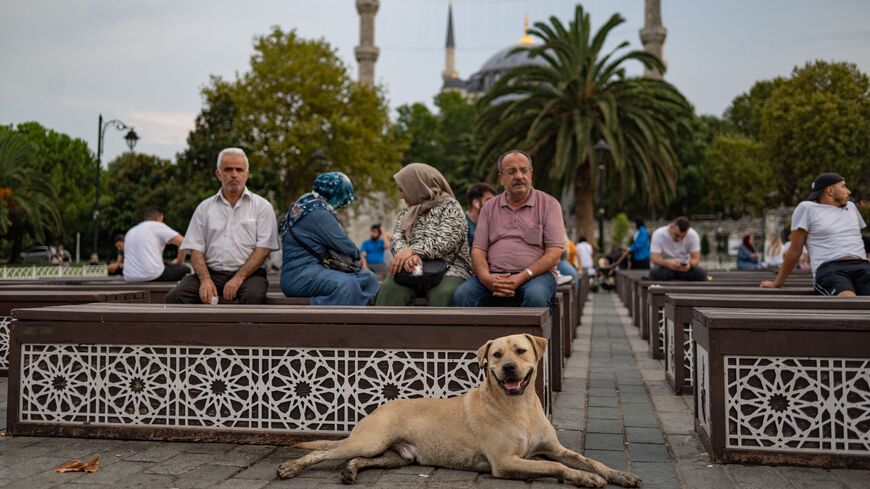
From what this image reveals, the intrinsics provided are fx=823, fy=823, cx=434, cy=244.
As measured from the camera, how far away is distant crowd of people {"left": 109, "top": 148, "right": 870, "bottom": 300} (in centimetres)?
623

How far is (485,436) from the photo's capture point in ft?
13.4

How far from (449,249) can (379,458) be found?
244 centimetres

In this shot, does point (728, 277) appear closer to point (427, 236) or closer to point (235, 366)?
point (427, 236)

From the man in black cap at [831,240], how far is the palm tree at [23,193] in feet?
125

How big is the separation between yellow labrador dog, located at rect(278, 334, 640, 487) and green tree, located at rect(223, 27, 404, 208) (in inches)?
1396

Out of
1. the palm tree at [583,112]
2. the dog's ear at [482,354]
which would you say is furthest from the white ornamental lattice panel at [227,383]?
the palm tree at [583,112]

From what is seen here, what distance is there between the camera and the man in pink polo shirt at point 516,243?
A: 6.10 metres

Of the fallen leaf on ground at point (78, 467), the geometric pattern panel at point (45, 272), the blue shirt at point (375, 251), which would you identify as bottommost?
the fallen leaf on ground at point (78, 467)

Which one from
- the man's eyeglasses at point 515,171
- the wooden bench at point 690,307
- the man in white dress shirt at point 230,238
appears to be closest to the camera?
the wooden bench at point 690,307

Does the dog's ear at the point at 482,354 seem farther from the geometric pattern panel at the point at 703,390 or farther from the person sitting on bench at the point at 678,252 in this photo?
the person sitting on bench at the point at 678,252

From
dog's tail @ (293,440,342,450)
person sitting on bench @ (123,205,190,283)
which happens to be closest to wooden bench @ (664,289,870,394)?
dog's tail @ (293,440,342,450)

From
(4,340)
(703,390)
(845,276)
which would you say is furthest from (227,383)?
(845,276)

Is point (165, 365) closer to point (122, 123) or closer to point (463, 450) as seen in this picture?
point (463, 450)

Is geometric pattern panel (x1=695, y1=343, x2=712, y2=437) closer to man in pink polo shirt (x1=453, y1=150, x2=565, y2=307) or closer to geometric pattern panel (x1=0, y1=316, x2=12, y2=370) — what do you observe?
man in pink polo shirt (x1=453, y1=150, x2=565, y2=307)
